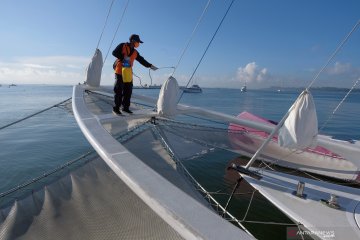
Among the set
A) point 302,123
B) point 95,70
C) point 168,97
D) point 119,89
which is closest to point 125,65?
point 119,89

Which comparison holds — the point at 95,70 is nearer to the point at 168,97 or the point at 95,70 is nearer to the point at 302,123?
the point at 168,97

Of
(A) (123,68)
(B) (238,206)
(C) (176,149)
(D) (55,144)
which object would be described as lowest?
(D) (55,144)

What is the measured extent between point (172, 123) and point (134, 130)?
1.20 m

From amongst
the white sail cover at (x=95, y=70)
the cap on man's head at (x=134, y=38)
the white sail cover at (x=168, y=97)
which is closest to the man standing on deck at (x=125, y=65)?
the cap on man's head at (x=134, y=38)

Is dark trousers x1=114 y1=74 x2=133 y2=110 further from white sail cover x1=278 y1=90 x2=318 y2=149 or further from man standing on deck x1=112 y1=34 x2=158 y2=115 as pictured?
white sail cover x1=278 y1=90 x2=318 y2=149

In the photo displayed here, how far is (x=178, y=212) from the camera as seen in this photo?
62.7 inches

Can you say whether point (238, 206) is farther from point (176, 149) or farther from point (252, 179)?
point (252, 179)

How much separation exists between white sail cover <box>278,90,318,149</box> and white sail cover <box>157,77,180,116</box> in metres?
2.28

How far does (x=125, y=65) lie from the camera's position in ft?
17.9

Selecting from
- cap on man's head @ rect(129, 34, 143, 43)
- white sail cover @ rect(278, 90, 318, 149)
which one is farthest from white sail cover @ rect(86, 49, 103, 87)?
white sail cover @ rect(278, 90, 318, 149)

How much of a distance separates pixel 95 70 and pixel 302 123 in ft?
25.1

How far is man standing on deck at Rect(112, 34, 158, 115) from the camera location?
531 cm

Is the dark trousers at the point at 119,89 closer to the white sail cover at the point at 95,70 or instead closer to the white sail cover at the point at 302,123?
the white sail cover at the point at 302,123

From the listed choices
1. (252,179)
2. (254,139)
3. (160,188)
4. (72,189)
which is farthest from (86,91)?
(160,188)
